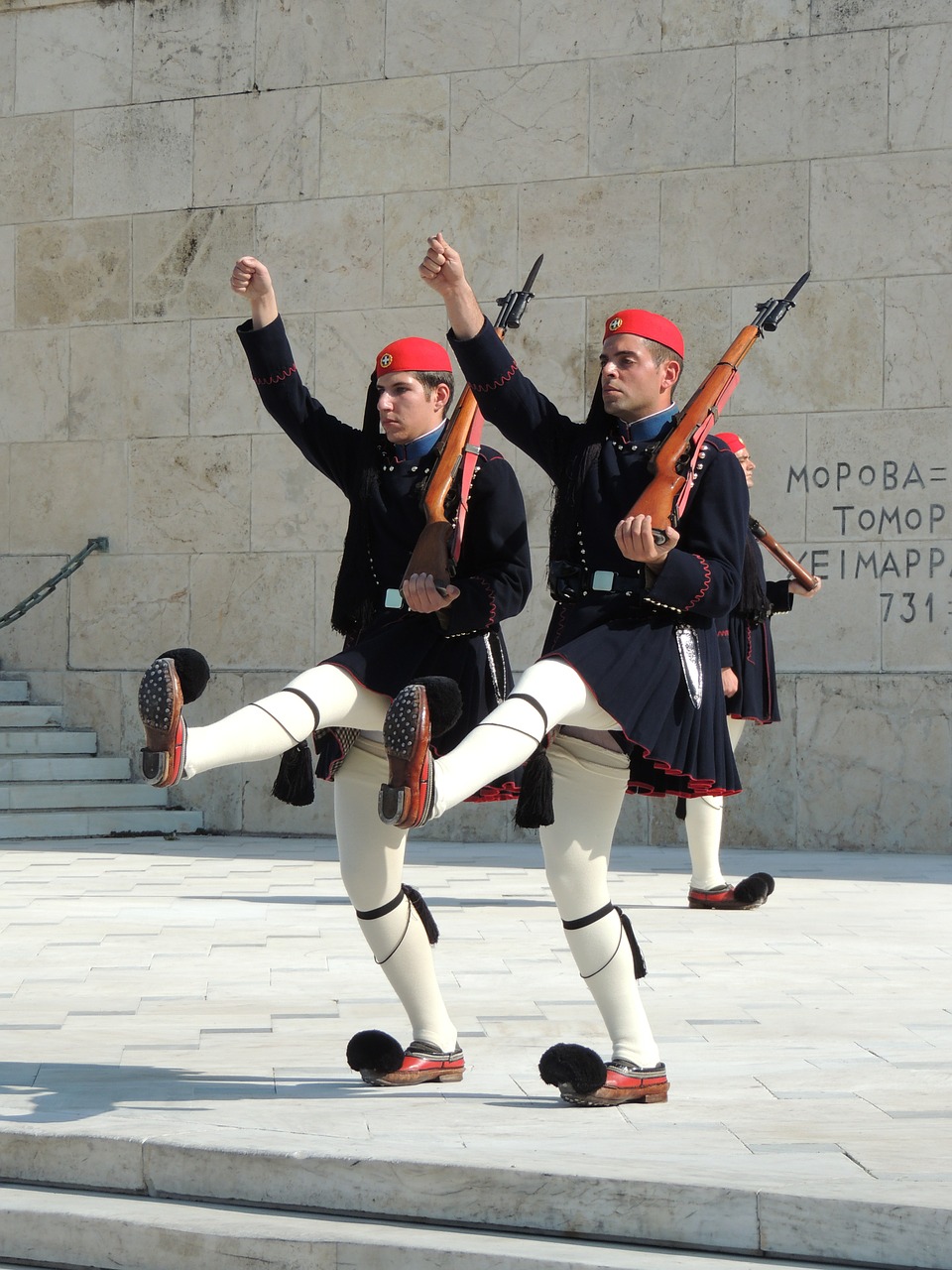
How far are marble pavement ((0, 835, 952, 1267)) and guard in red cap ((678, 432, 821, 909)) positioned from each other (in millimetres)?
179

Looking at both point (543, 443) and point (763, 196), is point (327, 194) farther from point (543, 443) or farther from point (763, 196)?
point (543, 443)

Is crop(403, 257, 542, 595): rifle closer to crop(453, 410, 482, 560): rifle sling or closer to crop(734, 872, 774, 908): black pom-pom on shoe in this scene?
crop(453, 410, 482, 560): rifle sling

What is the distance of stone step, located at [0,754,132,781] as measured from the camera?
35.7 ft

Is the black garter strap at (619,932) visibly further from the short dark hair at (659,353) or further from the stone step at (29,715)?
the stone step at (29,715)

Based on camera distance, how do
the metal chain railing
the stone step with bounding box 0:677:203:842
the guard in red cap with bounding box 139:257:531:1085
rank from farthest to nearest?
the metal chain railing
the stone step with bounding box 0:677:203:842
the guard in red cap with bounding box 139:257:531:1085

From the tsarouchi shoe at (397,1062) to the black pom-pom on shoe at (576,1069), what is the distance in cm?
42

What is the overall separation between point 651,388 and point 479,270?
7.09m

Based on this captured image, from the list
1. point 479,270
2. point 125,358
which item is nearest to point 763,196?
point 479,270

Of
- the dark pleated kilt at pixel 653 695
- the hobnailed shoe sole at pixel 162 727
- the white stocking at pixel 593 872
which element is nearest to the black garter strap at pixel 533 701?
the dark pleated kilt at pixel 653 695

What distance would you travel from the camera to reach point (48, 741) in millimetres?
11156

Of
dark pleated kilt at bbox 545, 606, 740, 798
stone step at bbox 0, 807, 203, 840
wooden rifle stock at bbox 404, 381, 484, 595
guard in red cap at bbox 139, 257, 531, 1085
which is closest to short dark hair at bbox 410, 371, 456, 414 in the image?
guard in red cap at bbox 139, 257, 531, 1085

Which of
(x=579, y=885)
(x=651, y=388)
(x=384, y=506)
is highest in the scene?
(x=651, y=388)

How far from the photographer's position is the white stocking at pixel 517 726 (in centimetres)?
348

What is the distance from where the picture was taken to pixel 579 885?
12.7ft
